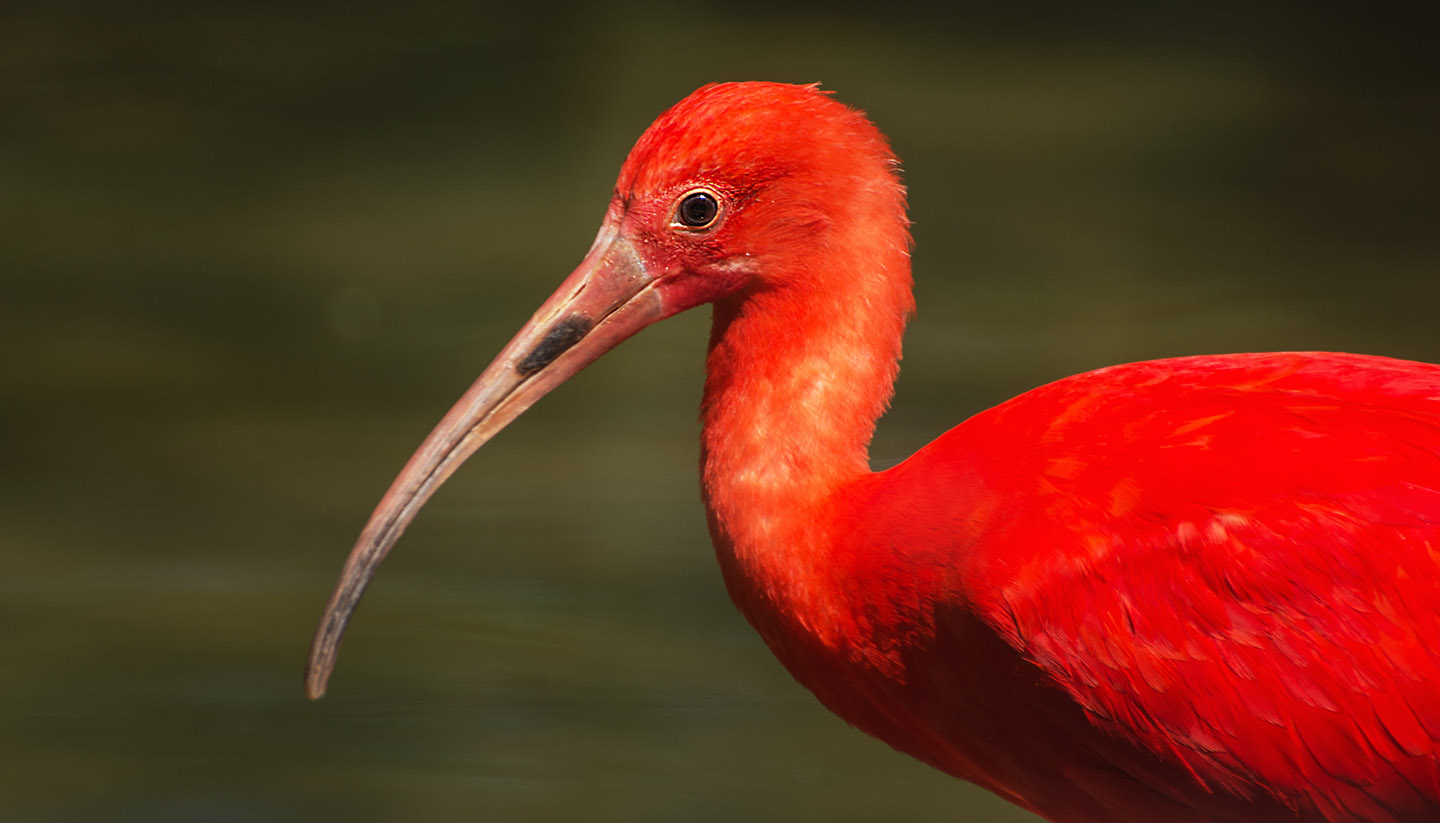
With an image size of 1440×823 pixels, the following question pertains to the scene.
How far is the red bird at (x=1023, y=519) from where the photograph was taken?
1.88 metres

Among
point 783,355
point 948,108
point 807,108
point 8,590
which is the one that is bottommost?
point 8,590

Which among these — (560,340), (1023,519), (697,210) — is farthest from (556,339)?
(1023,519)

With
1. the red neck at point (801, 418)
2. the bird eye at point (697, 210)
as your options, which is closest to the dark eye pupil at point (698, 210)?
the bird eye at point (697, 210)

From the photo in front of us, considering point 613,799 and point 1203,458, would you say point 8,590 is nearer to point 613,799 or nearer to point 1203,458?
point 613,799

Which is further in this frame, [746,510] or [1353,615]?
[746,510]

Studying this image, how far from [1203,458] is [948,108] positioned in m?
3.54

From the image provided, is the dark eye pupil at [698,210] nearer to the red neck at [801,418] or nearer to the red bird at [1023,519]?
the red bird at [1023,519]

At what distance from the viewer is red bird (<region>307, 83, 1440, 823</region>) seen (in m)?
1.88

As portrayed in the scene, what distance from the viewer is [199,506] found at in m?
4.34

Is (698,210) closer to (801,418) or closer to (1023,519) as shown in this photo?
(801,418)

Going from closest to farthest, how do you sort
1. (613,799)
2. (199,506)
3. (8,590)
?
(613,799), (8,590), (199,506)

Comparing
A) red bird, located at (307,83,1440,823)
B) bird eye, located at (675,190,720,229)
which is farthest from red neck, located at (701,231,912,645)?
bird eye, located at (675,190,720,229)

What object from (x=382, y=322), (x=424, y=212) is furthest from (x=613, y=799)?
(x=424, y=212)

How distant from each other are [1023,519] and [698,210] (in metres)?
0.54
